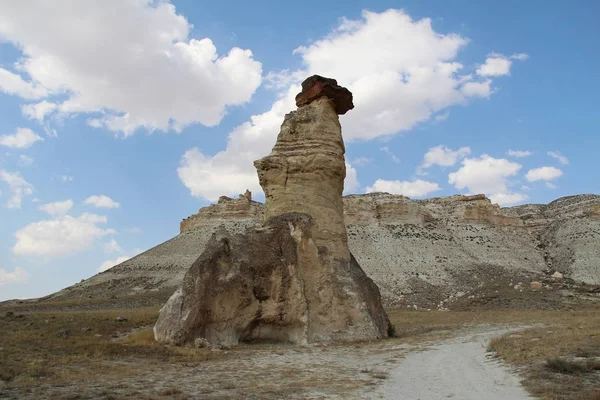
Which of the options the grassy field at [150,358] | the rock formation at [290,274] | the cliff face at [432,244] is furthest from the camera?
the cliff face at [432,244]

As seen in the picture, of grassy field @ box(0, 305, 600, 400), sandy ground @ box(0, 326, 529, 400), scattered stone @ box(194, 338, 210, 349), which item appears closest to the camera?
sandy ground @ box(0, 326, 529, 400)

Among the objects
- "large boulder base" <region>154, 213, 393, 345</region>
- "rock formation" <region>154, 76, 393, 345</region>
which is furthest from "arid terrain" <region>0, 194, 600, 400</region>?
"rock formation" <region>154, 76, 393, 345</region>

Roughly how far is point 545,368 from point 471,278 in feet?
148

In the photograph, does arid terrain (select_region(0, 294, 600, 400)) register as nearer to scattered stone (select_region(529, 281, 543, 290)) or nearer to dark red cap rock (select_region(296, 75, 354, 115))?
dark red cap rock (select_region(296, 75, 354, 115))

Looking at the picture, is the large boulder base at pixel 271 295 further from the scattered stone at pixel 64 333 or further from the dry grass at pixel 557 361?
the dry grass at pixel 557 361

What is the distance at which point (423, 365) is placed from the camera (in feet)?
38.2

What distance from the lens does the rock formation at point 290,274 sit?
15741mm

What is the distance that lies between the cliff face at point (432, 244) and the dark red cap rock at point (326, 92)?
2643cm

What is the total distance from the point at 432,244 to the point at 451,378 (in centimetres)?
5443

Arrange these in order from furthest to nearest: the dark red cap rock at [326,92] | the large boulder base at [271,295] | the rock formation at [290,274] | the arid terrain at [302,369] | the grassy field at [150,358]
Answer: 1. the dark red cap rock at [326,92]
2. the rock formation at [290,274]
3. the large boulder base at [271,295]
4. the grassy field at [150,358]
5. the arid terrain at [302,369]

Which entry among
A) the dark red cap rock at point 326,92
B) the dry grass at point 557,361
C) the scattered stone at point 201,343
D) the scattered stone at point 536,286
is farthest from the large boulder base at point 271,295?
the scattered stone at point 536,286

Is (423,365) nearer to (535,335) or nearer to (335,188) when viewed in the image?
(535,335)

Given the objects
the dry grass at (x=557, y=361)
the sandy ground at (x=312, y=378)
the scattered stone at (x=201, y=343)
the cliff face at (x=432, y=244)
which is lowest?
the dry grass at (x=557, y=361)

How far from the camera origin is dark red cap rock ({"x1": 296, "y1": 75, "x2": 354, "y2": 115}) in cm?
2191
